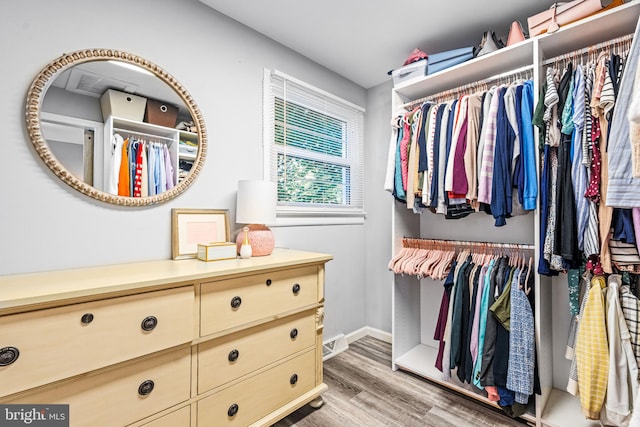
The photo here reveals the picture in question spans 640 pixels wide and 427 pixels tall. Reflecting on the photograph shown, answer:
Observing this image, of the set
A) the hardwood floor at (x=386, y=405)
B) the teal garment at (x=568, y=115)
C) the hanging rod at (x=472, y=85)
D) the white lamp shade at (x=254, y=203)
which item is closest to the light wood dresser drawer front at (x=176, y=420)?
the hardwood floor at (x=386, y=405)

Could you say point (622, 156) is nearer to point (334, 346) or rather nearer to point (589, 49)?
point (589, 49)

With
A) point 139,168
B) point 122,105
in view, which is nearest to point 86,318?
point 139,168

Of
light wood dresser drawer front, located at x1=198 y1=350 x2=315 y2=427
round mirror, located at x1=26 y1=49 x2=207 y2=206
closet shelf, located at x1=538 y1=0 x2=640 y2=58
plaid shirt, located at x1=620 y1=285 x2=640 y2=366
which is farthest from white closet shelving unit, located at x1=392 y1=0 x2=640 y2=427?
round mirror, located at x1=26 y1=49 x2=207 y2=206

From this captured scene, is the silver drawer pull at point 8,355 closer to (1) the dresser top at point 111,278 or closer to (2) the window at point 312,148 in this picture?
(1) the dresser top at point 111,278

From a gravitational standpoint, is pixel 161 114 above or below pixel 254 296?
above

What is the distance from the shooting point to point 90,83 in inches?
55.7

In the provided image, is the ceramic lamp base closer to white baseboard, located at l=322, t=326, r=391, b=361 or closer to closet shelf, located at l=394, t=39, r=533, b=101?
white baseboard, located at l=322, t=326, r=391, b=361

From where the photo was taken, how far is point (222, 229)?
184cm

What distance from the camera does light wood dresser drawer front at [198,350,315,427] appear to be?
1.33 metres

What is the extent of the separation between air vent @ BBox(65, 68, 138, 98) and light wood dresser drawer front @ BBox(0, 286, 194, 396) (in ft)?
3.37

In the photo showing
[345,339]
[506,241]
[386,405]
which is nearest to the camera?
[386,405]

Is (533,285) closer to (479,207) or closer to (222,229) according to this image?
(479,207)

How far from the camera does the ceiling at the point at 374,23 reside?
1787mm

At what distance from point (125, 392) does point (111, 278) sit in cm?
43
